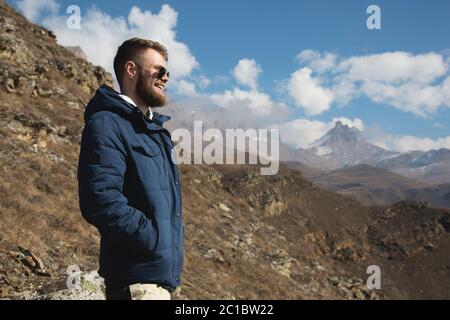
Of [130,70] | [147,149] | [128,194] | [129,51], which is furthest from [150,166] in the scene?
[129,51]

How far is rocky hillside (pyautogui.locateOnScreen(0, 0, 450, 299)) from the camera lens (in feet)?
39.1

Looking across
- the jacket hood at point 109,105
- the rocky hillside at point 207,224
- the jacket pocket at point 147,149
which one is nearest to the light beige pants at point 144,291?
the jacket pocket at point 147,149

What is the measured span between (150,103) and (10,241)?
8.65 metres

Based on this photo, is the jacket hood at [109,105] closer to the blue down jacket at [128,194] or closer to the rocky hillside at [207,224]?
the blue down jacket at [128,194]

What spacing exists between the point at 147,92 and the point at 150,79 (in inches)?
4.4

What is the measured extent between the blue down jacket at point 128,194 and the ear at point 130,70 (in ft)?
0.81

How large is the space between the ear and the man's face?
0.04 metres

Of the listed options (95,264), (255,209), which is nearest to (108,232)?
(95,264)

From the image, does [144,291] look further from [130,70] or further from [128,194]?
[130,70]

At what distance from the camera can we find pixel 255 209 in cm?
5753

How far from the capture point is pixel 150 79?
347 cm

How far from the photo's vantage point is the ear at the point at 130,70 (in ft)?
11.3

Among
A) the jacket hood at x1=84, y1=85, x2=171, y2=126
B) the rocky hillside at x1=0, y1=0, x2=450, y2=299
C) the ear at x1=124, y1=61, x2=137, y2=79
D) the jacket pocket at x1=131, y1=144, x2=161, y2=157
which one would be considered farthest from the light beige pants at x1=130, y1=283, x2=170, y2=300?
the rocky hillside at x1=0, y1=0, x2=450, y2=299

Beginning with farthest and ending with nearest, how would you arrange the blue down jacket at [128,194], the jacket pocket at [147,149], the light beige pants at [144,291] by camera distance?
the jacket pocket at [147,149], the light beige pants at [144,291], the blue down jacket at [128,194]
